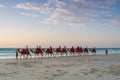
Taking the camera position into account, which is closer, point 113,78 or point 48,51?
point 113,78

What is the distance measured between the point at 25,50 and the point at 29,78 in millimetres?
19163

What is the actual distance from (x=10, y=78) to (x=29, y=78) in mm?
1020

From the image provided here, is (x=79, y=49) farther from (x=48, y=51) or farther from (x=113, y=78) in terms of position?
(x=113, y=78)

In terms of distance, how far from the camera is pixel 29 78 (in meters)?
11.9

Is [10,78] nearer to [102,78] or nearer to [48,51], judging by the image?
[102,78]

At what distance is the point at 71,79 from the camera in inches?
456

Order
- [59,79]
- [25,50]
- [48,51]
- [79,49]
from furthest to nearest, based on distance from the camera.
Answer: [79,49]
[48,51]
[25,50]
[59,79]

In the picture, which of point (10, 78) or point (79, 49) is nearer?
point (10, 78)

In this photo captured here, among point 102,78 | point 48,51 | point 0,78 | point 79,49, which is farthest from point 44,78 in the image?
point 79,49

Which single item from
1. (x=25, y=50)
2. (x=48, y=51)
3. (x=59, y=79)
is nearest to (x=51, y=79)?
(x=59, y=79)

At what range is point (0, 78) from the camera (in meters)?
11.9

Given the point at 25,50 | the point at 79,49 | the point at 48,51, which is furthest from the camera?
the point at 79,49

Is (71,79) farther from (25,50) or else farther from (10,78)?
(25,50)

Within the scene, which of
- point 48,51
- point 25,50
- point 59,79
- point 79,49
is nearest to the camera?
point 59,79
